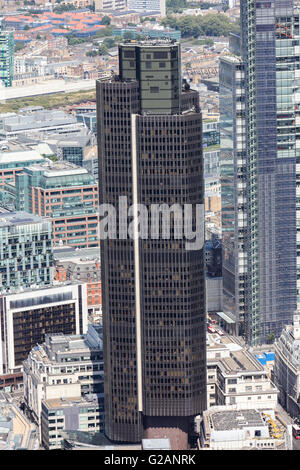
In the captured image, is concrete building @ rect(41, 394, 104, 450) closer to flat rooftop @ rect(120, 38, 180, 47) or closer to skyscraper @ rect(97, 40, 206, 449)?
skyscraper @ rect(97, 40, 206, 449)

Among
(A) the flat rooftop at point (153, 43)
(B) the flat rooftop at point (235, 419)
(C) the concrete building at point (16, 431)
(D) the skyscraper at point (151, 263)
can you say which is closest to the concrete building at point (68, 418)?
(C) the concrete building at point (16, 431)

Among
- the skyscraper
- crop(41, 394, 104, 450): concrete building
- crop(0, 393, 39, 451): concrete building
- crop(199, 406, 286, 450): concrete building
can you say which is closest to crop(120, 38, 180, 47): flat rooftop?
the skyscraper

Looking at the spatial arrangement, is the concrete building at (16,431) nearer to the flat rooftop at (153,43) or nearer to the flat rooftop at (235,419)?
the flat rooftop at (235,419)

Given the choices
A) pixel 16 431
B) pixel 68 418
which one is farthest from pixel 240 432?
pixel 68 418

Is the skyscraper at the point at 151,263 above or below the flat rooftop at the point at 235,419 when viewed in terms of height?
above

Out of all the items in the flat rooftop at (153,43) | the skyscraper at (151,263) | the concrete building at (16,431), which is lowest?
the concrete building at (16,431)
